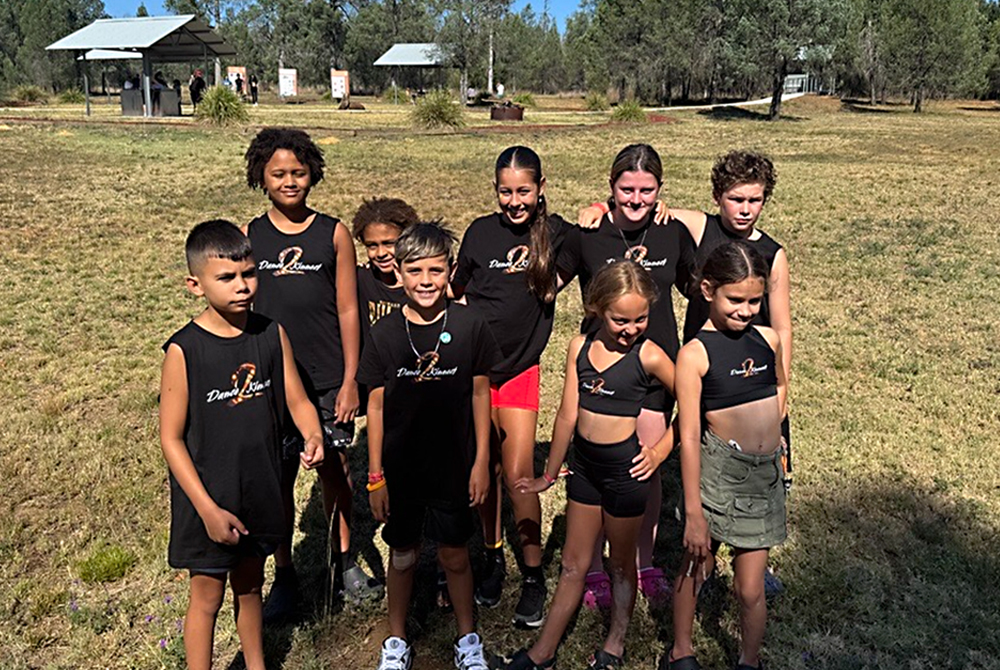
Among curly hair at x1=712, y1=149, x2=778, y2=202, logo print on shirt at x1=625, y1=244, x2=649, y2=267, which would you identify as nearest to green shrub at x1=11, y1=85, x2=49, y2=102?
logo print on shirt at x1=625, y1=244, x2=649, y2=267

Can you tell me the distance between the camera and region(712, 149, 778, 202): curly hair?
3.02m

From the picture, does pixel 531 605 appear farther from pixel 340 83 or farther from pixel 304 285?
pixel 340 83

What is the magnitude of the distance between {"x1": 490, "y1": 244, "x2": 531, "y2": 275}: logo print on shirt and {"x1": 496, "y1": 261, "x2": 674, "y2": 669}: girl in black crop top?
1.27 ft

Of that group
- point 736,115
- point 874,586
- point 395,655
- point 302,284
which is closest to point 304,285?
point 302,284

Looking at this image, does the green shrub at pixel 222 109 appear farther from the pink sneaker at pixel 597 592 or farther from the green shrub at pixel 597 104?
the pink sneaker at pixel 597 592

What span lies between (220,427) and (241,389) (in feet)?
0.43

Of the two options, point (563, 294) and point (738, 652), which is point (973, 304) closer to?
point (563, 294)

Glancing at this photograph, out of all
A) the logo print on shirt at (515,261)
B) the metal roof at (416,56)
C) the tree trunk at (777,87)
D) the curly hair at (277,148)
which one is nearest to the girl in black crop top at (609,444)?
the logo print on shirt at (515,261)

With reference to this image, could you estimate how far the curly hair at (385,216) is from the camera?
331cm

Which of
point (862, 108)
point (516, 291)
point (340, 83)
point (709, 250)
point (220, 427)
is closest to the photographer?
point (220, 427)

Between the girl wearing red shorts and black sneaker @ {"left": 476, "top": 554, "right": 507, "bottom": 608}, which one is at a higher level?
the girl wearing red shorts

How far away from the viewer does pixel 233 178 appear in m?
14.6

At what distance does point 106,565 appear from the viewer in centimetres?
358

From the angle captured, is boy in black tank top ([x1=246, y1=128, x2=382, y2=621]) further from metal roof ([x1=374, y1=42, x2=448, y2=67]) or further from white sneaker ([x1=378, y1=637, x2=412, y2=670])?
metal roof ([x1=374, y1=42, x2=448, y2=67])
